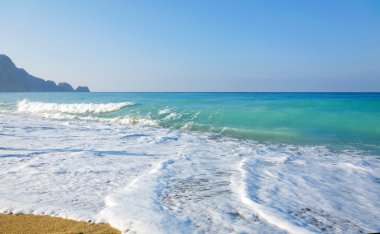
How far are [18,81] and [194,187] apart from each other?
14266 cm

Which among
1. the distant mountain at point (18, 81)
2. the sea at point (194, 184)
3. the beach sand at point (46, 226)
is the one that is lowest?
the sea at point (194, 184)

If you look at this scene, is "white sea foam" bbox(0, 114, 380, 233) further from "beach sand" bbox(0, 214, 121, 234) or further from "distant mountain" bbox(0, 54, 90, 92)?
"distant mountain" bbox(0, 54, 90, 92)

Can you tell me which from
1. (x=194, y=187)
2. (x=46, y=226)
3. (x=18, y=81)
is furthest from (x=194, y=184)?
(x=18, y=81)

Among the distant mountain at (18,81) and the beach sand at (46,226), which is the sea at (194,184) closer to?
the beach sand at (46,226)

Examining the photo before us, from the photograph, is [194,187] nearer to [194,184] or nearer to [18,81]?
[194,184]

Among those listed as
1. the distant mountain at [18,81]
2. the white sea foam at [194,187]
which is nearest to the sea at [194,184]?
the white sea foam at [194,187]

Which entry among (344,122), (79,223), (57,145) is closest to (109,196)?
(79,223)

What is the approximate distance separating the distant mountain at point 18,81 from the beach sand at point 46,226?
139 meters

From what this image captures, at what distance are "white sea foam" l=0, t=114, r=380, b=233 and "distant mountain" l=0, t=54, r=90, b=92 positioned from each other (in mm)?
134592

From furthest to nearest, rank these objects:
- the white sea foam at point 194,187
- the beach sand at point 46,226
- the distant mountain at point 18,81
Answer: the distant mountain at point 18,81
the white sea foam at point 194,187
the beach sand at point 46,226

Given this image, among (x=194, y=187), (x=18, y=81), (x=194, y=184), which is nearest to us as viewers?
(x=194, y=187)

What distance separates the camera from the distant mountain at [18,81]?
409 ft

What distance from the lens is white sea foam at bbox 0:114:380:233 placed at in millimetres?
3645

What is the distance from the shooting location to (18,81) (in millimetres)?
128750
